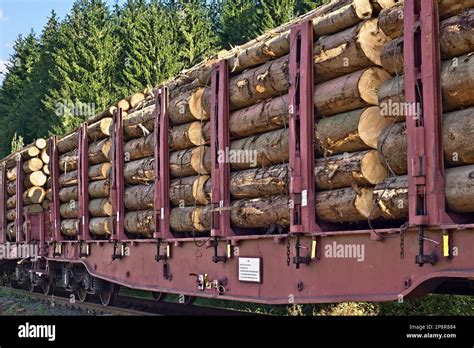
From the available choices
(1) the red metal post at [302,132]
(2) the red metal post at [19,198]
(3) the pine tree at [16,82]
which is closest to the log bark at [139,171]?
(1) the red metal post at [302,132]

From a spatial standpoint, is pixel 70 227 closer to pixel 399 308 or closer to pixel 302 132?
pixel 399 308

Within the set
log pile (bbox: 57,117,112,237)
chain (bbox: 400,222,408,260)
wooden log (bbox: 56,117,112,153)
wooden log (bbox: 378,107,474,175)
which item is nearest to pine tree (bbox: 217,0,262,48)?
wooden log (bbox: 56,117,112,153)

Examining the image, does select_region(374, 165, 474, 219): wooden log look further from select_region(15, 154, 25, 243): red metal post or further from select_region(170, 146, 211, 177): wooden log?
select_region(15, 154, 25, 243): red metal post

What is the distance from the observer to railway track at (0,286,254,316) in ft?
39.1

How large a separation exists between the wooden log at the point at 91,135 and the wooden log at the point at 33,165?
1188mm

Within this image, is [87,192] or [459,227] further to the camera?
[87,192]

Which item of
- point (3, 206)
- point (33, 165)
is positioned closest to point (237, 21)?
point (3, 206)

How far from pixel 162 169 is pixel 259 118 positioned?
8.83ft

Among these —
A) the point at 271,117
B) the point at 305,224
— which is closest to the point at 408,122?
the point at 305,224

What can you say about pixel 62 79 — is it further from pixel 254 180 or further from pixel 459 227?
pixel 459 227

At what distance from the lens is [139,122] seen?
12500mm

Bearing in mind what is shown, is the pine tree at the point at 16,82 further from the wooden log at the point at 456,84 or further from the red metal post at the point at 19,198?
the wooden log at the point at 456,84
